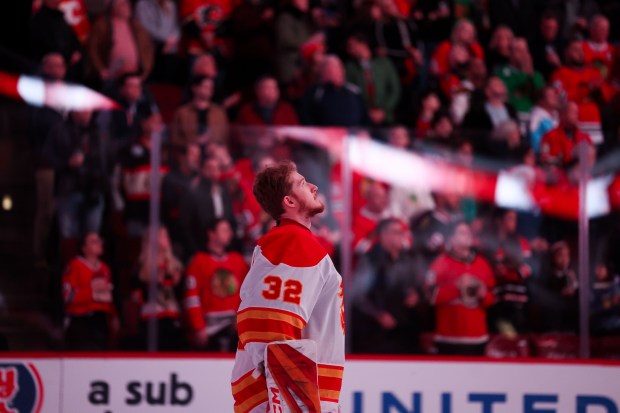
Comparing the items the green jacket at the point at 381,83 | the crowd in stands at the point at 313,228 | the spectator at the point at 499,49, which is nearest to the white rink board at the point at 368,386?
the crowd in stands at the point at 313,228

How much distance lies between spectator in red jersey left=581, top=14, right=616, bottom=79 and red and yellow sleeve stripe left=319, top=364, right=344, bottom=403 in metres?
6.13

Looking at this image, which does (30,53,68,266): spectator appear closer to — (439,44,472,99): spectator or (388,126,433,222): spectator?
(388,126,433,222): spectator

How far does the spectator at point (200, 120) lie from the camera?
19.6ft

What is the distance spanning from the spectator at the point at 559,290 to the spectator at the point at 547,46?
10.1 ft

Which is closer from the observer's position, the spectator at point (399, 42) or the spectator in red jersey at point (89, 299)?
the spectator in red jersey at point (89, 299)

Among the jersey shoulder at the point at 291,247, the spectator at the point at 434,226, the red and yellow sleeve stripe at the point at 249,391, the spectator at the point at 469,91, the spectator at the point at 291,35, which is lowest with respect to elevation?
the red and yellow sleeve stripe at the point at 249,391

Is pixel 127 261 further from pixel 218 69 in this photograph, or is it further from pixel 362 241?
pixel 218 69

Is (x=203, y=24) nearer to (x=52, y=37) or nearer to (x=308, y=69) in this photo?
(x=308, y=69)

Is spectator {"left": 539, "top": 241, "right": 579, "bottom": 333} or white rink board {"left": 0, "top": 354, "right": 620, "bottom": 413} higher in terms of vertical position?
spectator {"left": 539, "top": 241, "right": 579, "bottom": 333}

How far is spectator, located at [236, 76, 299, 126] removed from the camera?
24.0 ft

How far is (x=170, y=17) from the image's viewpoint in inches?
323

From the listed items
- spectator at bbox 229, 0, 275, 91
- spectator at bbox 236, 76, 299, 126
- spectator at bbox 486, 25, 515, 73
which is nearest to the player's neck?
spectator at bbox 236, 76, 299, 126

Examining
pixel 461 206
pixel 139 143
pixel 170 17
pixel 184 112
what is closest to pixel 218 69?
pixel 170 17

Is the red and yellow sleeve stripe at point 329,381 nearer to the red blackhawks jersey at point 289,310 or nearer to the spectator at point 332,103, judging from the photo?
the red blackhawks jersey at point 289,310
